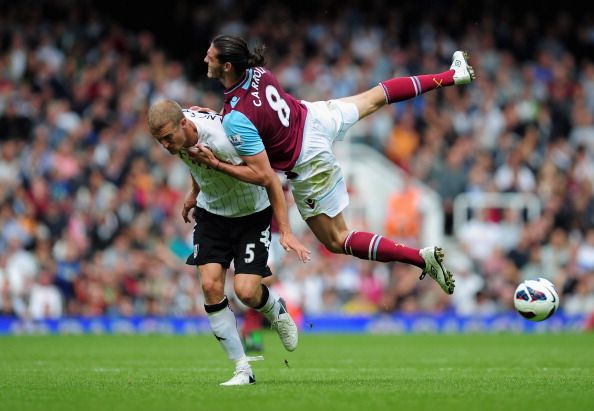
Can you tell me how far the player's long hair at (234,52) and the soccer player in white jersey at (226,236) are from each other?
0.47 m

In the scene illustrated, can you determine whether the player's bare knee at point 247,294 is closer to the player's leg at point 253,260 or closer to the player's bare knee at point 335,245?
the player's leg at point 253,260

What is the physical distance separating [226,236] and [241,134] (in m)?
0.94

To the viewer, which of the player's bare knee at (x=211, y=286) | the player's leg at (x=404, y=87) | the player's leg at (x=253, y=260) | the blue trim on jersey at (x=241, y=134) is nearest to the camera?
the blue trim on jersey at (x=241, y=134)

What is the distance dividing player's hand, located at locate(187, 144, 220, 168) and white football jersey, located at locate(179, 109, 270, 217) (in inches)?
5.9

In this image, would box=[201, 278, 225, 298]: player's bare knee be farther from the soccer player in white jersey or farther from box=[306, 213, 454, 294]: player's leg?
box=[306, 213, 454, 294]: player's leg

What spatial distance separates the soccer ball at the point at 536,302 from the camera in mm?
10273

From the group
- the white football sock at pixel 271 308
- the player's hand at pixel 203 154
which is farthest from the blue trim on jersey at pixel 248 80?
the white football sock at pixel 271 308

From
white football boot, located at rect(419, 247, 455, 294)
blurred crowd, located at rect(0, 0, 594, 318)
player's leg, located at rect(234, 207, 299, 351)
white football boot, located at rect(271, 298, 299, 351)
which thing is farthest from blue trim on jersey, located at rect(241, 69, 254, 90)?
blurred crowd, located at rect(0, 0, 594, 318)

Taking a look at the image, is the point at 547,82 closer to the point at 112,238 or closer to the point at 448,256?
the point at 448,256

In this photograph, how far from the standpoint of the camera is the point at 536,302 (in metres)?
10.3

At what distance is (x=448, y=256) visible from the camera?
71.6 feet

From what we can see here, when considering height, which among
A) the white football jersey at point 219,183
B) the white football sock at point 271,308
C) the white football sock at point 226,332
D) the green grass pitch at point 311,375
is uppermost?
the white football jersey at point 219,183

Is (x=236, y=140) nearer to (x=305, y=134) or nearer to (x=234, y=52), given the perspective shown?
(x=234, y=52)

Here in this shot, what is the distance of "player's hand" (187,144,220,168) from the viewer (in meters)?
9.12
